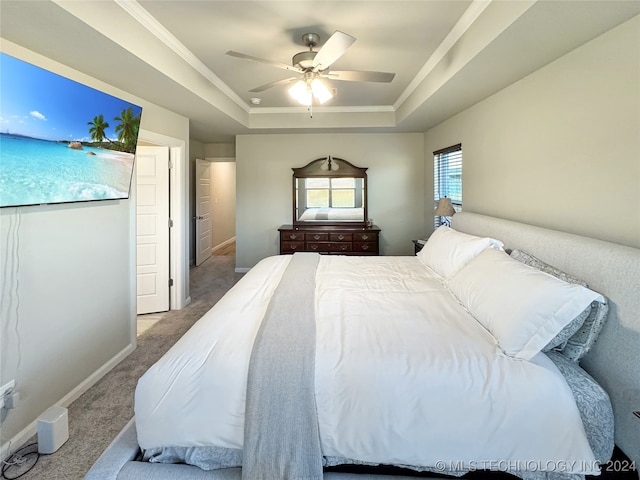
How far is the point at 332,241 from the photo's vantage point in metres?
5.10

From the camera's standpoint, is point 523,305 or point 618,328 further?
point 523,305

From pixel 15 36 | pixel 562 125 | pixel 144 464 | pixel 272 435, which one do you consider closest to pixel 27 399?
pixel 144 464

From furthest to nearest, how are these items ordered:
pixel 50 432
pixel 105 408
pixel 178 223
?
pixel 178 223, pixel 105 408, pixel 50 432

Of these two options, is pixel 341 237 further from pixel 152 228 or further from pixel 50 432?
pixel 50 432

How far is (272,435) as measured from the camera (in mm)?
1266

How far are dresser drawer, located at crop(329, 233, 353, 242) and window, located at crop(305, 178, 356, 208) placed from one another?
1.93ft

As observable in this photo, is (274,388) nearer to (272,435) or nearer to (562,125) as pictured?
(272,435)

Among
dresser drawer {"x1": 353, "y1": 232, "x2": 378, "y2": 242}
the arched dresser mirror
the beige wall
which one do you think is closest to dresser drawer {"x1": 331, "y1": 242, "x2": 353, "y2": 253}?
dresser drawer {"x1": 353, "y1": 232, "x2": 378, "y2": 242}

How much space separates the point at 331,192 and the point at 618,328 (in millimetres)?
4292

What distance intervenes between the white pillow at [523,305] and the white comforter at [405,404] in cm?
9

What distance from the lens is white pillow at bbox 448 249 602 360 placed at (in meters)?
1.42

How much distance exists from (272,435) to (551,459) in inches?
41.6

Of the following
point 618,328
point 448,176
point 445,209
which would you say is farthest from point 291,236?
point 618,328

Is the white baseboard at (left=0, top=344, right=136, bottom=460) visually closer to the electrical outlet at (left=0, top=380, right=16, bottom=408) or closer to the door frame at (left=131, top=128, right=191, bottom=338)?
the electrical outlet at (left=0, top=380, right=16, bottom=408)
